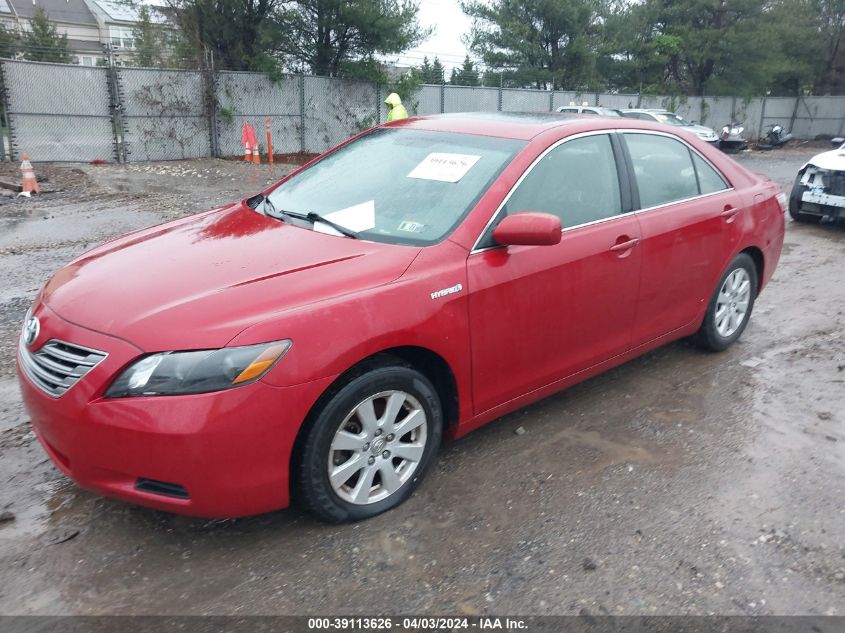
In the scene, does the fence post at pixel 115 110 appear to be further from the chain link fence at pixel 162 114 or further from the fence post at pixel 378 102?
the fence post at pixel 378 102

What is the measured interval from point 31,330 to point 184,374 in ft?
2.90

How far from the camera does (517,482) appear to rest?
11.2 feet

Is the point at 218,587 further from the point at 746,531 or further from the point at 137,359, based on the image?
the point at 746,531

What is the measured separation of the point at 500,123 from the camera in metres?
3.96

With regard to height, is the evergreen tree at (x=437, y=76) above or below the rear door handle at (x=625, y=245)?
above

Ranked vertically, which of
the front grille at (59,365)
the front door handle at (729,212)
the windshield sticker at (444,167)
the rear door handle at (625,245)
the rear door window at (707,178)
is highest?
the windshield sticker at (444,167)

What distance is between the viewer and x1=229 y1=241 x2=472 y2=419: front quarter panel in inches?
104

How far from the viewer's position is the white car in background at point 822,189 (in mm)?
9453

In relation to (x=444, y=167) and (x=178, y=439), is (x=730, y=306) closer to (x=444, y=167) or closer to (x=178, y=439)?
(x=444, y=167)

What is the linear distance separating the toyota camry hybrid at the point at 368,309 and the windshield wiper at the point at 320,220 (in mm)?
14

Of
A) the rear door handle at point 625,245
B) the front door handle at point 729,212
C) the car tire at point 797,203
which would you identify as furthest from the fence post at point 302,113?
the rear door handle at point 625,245

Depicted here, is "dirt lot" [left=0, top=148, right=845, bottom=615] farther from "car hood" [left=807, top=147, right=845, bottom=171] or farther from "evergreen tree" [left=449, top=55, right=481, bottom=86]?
"evergreen tree" [left=449, top=55, right=481, bottom=86]

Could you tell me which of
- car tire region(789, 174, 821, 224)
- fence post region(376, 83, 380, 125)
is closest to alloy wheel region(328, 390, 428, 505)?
car tire region(789, 174, 821, 224)

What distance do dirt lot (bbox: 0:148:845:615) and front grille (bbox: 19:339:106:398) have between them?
2.21 feet
